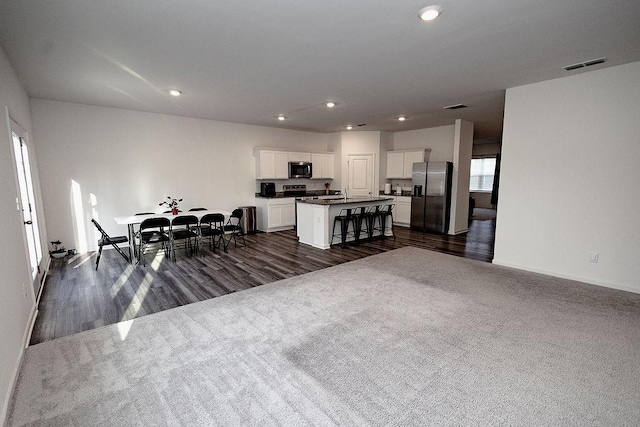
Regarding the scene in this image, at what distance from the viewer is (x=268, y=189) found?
7.63 metres

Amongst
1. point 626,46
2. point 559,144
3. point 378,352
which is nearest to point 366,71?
point 626,46

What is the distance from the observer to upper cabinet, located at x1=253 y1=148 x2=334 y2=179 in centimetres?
745

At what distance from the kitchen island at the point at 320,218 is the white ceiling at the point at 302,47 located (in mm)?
2052

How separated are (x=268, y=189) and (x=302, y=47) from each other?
492 cm

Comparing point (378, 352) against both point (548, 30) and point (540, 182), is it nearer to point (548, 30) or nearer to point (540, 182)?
point (548, 30)

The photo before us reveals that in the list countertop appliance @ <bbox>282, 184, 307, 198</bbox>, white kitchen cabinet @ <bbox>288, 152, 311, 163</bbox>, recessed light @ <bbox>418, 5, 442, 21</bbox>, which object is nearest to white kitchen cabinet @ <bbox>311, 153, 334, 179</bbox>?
white kitchen cabinet @ <bbox>288, 152, 311, 163</bbox>

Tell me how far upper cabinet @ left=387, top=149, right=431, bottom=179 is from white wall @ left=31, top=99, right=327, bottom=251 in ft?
13.0

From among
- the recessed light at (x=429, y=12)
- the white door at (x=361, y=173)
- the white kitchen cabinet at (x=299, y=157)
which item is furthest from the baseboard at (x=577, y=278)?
the white kitchen cabinet at (x=299, y=157)

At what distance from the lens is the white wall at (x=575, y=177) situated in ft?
11.9

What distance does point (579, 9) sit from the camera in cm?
230

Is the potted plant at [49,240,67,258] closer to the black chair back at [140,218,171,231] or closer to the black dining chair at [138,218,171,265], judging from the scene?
the black dining chair at [138,218,171,265]

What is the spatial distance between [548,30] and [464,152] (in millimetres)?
4772

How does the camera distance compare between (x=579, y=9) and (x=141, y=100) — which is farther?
(x=141, y=100)

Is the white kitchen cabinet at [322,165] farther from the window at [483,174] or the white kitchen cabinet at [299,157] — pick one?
the window at [483,174]
